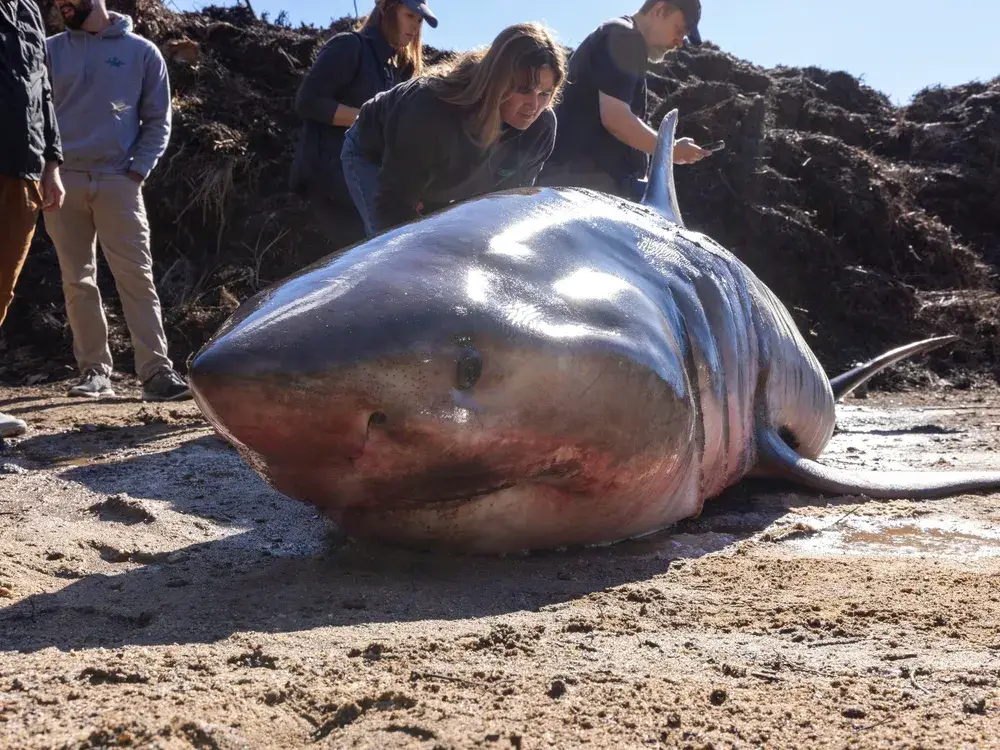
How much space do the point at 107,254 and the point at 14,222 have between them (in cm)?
168

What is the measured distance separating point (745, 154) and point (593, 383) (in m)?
10.4

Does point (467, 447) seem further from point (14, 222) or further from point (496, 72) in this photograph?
point (14, 222)

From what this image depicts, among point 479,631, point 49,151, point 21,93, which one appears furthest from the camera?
point 49,151

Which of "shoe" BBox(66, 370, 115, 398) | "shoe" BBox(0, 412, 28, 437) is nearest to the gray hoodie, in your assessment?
"shoe" BBox(66, 370, 115, 398)

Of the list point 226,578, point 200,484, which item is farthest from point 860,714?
point 200,484

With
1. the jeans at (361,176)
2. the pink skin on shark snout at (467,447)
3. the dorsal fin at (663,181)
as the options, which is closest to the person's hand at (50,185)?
the jeans at (361,176)

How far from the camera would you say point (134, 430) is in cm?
481

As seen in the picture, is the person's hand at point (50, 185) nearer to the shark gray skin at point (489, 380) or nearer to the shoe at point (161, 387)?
the shoe at point (161, 387)

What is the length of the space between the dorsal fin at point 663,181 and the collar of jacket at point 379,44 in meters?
1.44

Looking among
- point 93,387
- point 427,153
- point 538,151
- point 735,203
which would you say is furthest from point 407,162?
point 735,203

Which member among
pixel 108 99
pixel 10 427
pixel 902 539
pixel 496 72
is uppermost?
pixel 108 99

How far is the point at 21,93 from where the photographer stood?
399 centimetres

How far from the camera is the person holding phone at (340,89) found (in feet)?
16.3

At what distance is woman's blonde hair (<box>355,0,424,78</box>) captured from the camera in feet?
16.3
